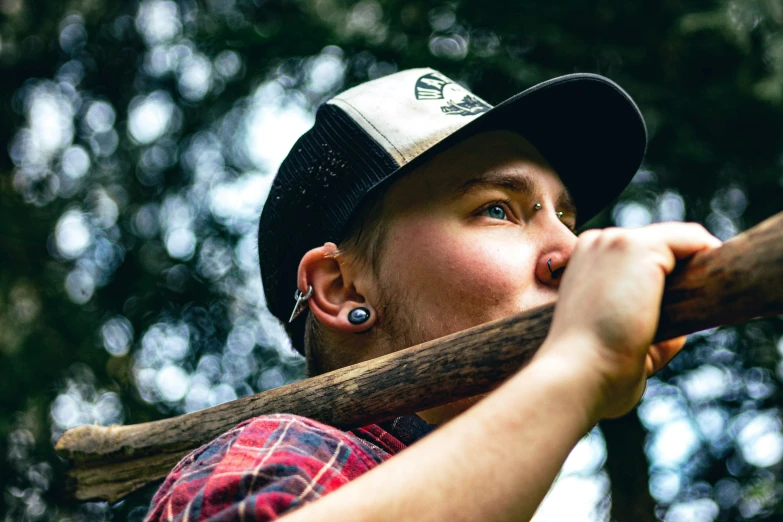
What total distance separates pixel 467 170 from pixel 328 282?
0.47 m

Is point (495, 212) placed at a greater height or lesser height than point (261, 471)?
lesser

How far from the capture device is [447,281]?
172cm

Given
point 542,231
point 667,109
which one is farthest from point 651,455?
point 542,231

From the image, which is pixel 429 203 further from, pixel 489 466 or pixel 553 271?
pixel 489 466

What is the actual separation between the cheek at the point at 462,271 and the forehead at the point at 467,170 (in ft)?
0.34

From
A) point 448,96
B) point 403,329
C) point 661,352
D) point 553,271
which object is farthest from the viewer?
point 448,96

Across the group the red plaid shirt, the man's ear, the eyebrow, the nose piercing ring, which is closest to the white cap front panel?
the eyebrow

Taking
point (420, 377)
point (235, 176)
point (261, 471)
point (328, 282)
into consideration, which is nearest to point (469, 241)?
point (328, 282)

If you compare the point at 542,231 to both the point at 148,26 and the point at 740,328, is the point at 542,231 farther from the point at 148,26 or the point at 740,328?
the point at 148,26

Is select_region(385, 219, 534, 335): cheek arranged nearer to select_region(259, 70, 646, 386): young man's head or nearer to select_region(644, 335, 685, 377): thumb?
select_region(259, 70, 646, 386): young man's head

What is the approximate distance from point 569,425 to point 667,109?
352cm

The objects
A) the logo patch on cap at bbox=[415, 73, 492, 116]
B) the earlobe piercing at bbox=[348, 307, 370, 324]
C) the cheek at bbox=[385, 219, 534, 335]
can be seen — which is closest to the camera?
the cheek at bbox=[385, 219, 534, 335]

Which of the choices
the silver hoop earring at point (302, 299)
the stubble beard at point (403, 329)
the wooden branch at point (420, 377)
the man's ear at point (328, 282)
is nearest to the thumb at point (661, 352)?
the wooden branch at point (420, 377)

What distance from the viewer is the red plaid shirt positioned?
1.07 meters
